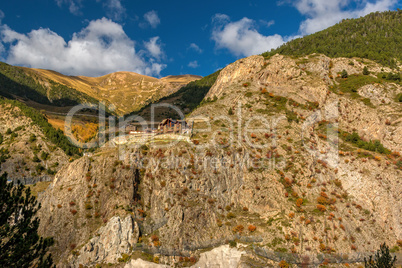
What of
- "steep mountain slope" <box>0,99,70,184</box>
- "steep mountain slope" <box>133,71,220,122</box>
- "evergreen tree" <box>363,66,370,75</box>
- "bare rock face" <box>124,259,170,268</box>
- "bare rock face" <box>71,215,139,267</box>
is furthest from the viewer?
"steep mountain slope" <box>133,71,220,122</box>

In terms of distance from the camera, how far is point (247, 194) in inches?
1967

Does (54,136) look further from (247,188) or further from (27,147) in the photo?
(247,188)

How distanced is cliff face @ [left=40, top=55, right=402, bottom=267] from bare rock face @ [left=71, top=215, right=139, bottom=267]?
0.16 m

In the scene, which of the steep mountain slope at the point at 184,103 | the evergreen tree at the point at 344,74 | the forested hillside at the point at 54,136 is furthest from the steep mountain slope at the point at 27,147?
the evergreen tree at the point at 344,74

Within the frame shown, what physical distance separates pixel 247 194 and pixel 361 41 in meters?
121

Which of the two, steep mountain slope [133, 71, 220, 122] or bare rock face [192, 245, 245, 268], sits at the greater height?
steep mountain slope [133, 71, 220, 122]

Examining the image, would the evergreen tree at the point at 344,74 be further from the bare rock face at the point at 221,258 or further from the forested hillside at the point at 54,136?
the forested hillside at the point at 54,136

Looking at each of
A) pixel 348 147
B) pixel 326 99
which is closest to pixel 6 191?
pixel 348 147

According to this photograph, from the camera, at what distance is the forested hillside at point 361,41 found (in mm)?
106812

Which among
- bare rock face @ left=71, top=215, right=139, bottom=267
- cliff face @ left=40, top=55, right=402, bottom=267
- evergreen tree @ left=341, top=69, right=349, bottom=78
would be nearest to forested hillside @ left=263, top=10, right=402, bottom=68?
evergreen tree @ left=341, top=69, right=349, bottom=78

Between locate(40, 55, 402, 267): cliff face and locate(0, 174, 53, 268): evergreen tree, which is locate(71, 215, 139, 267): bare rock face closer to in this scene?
locate(40, 55, 402, 267): cliff face

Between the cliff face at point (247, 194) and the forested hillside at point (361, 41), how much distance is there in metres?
50.8

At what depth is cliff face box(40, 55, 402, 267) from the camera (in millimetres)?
41438

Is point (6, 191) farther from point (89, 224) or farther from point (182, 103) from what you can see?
point (182, 103)
